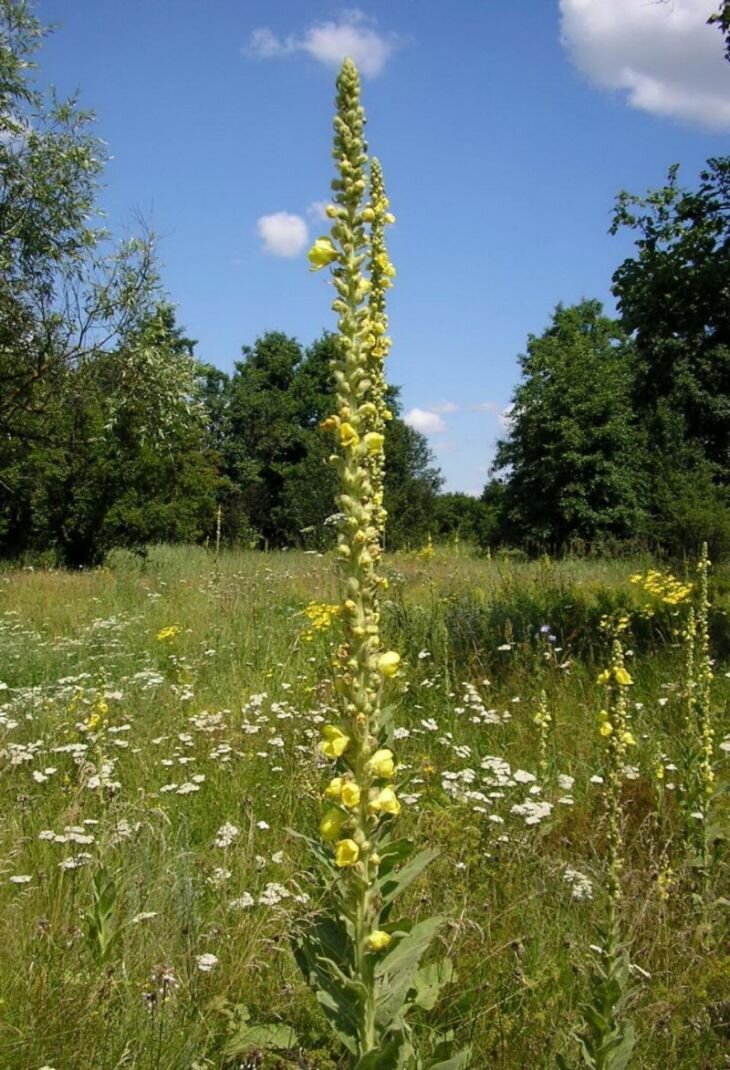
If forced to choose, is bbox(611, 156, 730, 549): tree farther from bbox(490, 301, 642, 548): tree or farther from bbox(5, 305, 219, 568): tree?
bbox(490, 301, 642, 548): tree

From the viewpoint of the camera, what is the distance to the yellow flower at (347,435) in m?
1.92

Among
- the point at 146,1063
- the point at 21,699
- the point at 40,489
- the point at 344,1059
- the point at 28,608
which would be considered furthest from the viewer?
the point at 40,489

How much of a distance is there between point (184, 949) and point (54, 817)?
1610 mm

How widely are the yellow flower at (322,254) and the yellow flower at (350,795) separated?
48.3 inches

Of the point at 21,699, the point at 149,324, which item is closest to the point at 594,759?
the point at 21,699

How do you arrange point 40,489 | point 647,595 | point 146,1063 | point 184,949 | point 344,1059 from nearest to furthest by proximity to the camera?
point 146,1063 < point 344,1059 < point 184,949 < point 647,595 < point 40,489

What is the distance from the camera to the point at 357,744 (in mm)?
1947

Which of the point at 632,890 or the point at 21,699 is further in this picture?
the point at 21,699

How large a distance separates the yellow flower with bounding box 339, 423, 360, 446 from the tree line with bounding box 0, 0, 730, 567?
4.82m

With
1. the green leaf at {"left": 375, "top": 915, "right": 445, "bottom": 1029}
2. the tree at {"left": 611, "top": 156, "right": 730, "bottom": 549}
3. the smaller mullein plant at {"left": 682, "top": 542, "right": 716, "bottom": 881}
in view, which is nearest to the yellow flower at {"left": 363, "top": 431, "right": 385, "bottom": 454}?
the green leaf at {"left": 375, "top": 915, "right": 445, "bottom": 1029}

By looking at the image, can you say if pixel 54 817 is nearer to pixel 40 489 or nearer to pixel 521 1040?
pixel 521 1040

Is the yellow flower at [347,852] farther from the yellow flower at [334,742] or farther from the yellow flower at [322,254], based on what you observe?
the yellow flower at [322,254]

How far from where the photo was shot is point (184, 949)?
289 centimetres

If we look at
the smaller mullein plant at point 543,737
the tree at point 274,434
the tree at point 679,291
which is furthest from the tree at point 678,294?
the tree at point 274,434
